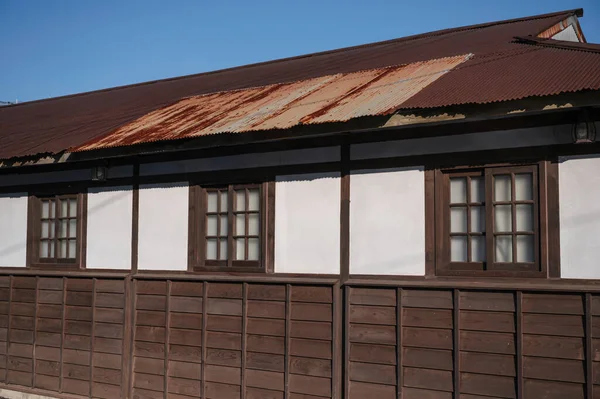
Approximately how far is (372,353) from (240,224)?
2.22 metres

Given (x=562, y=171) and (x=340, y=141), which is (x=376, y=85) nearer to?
(x=340, y=141)

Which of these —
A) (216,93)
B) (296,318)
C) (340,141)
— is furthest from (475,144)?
(216,93)

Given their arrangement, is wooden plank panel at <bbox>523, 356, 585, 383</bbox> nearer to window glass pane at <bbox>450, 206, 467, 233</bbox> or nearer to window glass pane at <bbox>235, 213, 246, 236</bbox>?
window glass pane at <bbox>450, 206, 467, 233</bbox>

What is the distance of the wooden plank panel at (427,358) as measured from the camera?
6.76 metres

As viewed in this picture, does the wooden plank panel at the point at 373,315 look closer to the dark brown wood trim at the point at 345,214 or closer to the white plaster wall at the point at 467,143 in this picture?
the dark brown wood trim at the point at 345,214

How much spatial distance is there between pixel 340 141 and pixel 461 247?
166cm

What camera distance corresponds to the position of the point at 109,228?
380 inches

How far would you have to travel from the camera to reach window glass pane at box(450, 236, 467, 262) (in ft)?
22.7

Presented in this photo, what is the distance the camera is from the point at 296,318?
25.4 feet

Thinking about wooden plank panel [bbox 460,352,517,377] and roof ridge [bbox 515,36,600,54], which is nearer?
wooden plank panel [bbox 460,352,517,377]

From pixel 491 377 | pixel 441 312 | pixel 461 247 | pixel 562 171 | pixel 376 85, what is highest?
pixel 376 85

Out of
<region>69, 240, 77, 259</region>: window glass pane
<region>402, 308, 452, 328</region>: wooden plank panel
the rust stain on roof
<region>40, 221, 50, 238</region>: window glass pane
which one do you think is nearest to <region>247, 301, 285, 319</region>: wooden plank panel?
<region>402, 308, 452, 328</region>: wooden plank panel

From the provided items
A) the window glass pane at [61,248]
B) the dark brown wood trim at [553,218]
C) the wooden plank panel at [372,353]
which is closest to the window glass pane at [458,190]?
the dark brown wood trim at [553,218]

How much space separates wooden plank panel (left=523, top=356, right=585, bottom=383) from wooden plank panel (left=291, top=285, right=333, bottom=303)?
206 centimetres
